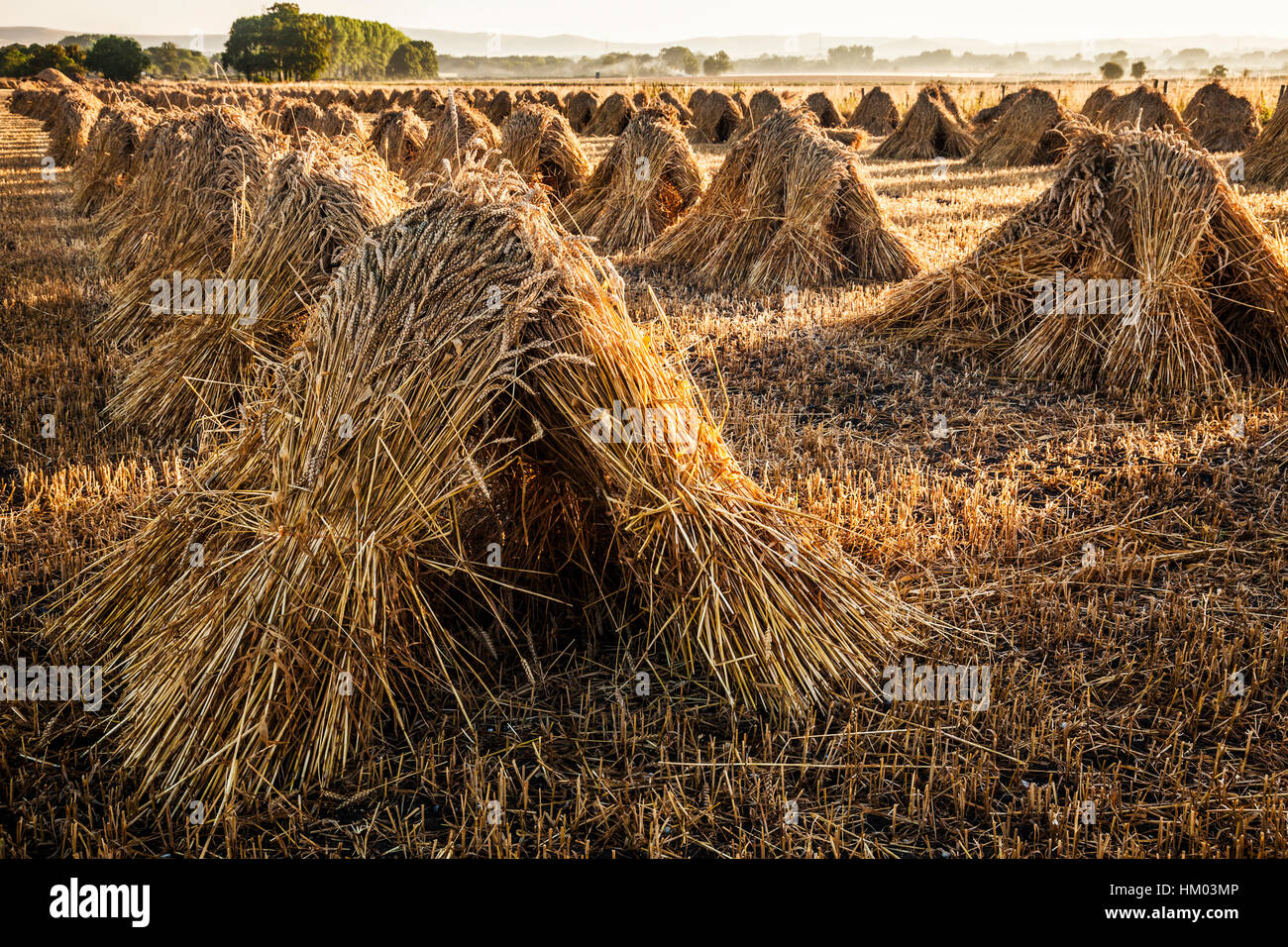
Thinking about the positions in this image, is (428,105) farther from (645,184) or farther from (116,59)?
(116,59)

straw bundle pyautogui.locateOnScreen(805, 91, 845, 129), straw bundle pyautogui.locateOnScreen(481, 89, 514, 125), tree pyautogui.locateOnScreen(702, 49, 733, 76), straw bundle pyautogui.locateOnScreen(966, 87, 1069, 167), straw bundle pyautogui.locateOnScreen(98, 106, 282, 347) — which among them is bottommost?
straw bundle pyautogui.locateOnScreen(98, 106, 282, 347)

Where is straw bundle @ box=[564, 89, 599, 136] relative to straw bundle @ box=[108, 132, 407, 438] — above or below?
above

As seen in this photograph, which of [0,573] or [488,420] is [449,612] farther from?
[0,573]

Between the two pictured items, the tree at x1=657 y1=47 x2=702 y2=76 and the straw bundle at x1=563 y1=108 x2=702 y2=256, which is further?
the tree at x1=657 y1=47 x2=702 y2=76

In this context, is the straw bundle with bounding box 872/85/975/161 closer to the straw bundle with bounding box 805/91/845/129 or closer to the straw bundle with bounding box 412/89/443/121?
the straw bundle with bounding box 805/91/845/129

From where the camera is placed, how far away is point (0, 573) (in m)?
3.73

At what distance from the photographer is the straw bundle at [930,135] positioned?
66.7ft

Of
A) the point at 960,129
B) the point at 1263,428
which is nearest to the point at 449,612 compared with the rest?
the point at 1263,428

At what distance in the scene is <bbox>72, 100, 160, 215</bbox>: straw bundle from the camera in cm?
1312

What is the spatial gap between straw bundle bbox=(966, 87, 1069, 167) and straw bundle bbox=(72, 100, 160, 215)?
14.4m

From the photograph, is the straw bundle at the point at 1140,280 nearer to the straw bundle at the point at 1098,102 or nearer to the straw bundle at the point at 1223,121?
the straw bundle at the point at 1223,121

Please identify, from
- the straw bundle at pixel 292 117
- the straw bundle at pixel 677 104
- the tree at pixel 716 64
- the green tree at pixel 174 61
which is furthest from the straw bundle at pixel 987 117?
the tree at pixel 716 64

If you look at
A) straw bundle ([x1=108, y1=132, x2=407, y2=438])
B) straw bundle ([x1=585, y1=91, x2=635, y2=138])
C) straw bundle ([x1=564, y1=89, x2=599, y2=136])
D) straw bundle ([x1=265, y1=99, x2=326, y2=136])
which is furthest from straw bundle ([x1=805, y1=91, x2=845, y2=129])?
straw bundle ([x1=108, y1=132, x2=407, y2=438])

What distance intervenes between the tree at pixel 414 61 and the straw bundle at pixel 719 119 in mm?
96152
